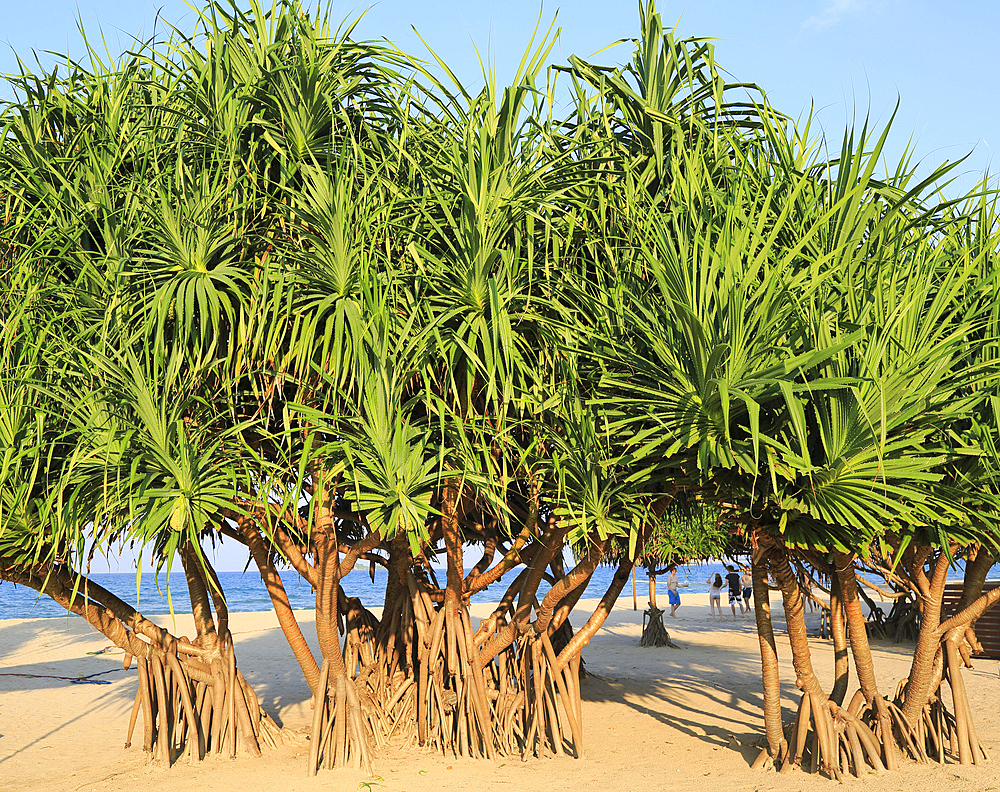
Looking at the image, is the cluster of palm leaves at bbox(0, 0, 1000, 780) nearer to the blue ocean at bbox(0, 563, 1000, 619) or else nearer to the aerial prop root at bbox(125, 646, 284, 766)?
the aerial prop root at bbox(125, 646, 284, 766)

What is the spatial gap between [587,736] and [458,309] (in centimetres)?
510

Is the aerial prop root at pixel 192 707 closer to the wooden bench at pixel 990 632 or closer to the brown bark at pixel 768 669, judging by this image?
the brown bark at pixel 768 669

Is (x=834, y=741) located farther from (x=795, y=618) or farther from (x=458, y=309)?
(x=458, y=309)

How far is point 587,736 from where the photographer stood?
332 inches

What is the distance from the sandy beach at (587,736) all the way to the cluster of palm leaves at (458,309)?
1826 millimetres

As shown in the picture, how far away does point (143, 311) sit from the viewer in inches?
234

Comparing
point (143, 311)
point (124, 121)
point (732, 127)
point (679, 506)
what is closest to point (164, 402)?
point (143, 311)

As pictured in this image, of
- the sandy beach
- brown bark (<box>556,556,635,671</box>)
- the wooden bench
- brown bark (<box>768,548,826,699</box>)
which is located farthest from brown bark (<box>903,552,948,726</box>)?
the wooden bench

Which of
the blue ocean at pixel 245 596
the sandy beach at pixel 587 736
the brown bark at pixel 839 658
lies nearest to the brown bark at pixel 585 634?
the sandy beach at pixel 587 736

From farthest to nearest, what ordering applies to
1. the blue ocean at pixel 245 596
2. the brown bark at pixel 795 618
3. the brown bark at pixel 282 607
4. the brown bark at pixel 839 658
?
the blue ocean at pixel 245 596
the brown bark at pixel 282 607
the brown bark at pixel 839 658
the brown bark at pixel 795 618

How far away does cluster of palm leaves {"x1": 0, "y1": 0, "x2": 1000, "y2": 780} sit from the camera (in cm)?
514

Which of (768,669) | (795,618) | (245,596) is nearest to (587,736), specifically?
(768,669)

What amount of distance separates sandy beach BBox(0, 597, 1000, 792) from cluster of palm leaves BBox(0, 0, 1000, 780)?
5.99 ft

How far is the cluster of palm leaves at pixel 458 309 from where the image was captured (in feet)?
16.9
